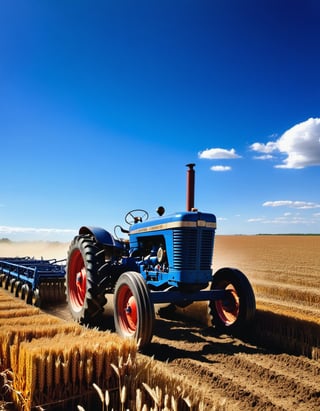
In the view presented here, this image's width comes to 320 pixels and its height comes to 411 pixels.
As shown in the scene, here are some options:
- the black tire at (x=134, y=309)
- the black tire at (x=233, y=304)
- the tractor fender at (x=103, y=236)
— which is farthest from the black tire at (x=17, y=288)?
the black tire at (x=233, y=304)

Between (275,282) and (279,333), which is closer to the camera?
(279,333)

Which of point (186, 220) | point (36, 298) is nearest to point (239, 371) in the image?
point (186, 220)

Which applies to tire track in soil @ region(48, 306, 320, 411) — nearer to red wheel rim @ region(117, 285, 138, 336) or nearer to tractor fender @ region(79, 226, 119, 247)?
red wheel rim @ region(117, 285, 138, 336)

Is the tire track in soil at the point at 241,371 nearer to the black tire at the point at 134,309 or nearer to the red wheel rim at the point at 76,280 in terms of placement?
the black tire at the point at 134,309

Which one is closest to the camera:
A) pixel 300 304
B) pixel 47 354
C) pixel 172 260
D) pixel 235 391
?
pixel 47 354

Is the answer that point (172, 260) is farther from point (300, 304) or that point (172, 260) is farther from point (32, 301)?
point (300, 304)

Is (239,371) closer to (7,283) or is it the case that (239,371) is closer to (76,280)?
(76,280)

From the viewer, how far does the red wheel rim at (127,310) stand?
5.43m

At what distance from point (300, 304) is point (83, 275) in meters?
6.27

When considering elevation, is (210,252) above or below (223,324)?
above

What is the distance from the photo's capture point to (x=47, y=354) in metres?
2.94

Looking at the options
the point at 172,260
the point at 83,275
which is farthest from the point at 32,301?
the point at 172,260

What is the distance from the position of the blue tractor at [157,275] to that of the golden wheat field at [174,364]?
48 cm

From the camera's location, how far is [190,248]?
5617mm
